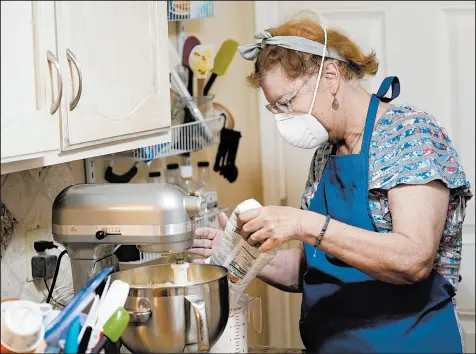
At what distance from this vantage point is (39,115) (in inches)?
53.0

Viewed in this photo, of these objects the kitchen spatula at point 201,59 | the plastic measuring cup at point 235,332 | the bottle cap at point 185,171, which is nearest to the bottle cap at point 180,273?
the plastic measuring cup at point 235,332

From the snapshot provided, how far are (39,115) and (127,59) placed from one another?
34 cm

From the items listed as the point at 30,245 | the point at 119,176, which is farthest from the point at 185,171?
the point at 30,245

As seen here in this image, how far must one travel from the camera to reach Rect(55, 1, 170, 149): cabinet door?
1.44m

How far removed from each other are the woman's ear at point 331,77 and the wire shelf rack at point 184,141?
0.45m

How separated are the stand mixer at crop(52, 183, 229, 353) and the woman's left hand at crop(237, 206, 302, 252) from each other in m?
0.10

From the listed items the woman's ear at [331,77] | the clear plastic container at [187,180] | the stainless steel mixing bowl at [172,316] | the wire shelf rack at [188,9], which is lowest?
the stainless steel mixing bowl at [172,316]

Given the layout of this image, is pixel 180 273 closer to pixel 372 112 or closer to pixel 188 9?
pixel 372 112

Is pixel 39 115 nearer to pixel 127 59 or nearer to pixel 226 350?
pixel 127 59

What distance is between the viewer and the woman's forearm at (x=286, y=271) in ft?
6.77

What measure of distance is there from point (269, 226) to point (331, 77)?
18.1 inches

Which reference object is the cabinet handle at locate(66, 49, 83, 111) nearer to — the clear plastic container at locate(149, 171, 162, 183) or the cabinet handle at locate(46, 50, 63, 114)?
the cabinet handle at locate(46, 50, 63, 114)

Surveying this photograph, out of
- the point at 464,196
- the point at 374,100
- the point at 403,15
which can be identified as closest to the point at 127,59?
the point at 374,100

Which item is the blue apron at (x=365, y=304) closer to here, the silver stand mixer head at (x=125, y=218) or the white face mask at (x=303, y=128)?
the white face mask at (x=303, y=128)
